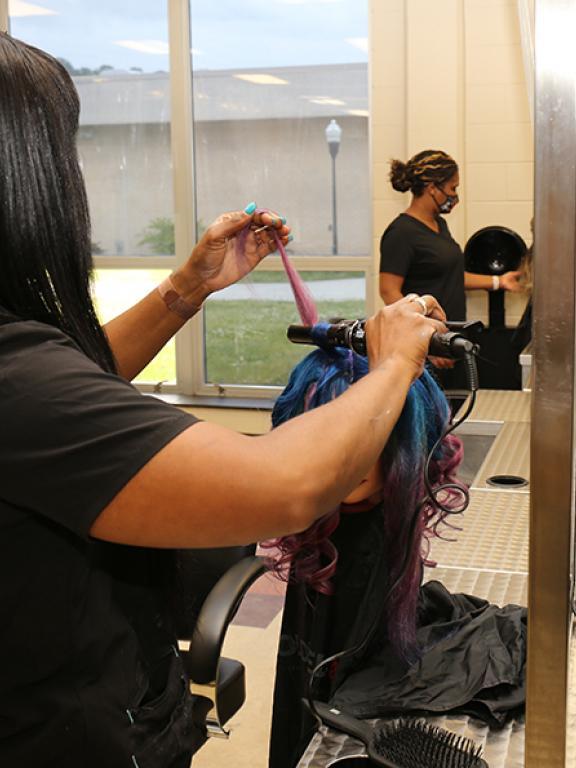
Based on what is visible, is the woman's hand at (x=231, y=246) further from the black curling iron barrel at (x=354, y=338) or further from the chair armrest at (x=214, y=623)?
the chair armrest at (x=214, y=623)

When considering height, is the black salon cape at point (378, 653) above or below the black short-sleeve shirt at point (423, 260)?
below

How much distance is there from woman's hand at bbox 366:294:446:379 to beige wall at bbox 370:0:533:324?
161 inches

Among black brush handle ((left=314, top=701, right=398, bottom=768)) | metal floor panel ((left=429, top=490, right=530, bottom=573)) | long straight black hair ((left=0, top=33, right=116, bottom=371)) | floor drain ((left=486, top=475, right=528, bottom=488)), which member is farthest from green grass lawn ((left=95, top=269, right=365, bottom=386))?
long straight black hair ((left=0, top=33, right=116, bottom=371))

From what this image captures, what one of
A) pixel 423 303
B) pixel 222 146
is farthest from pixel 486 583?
pixel 222 146

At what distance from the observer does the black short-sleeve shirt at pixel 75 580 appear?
0.78 meters

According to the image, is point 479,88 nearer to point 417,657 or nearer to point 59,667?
point 417,657

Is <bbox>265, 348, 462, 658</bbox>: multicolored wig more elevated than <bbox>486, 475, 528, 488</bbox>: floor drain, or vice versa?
<bbox>265, 348, 462, 658</bbox>: multicolored wig

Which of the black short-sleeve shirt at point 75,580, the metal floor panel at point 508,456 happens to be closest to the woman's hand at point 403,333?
the black short-sleeve shirt at point 75,580

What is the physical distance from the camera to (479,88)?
499cm

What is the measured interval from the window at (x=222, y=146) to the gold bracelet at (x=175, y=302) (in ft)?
13.6

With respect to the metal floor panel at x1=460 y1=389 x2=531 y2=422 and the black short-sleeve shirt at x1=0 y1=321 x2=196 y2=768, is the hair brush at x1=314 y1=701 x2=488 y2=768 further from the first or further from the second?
the metal floor panel at x1=460 y1=389 x2=531 y2=422

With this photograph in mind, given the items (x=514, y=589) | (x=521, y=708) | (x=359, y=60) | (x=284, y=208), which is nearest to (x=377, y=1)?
(x=359, y=60)

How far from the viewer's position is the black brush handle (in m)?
1.15

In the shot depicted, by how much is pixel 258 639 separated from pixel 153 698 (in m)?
2.40
